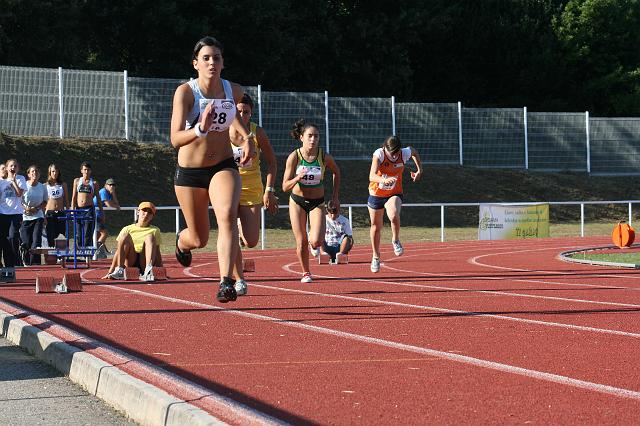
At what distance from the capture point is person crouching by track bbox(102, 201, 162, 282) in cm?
1614

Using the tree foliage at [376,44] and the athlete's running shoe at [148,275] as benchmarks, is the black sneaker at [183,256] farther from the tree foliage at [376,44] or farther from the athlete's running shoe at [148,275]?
the tree foliage at [376,44]

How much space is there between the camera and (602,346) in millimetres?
8109

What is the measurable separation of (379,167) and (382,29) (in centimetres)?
4095

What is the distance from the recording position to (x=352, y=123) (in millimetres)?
43812

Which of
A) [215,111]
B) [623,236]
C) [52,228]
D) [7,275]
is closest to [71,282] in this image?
[7,275]

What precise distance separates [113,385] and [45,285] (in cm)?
746

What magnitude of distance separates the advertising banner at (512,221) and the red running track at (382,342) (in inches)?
637

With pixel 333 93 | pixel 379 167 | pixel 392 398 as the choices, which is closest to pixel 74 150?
pixel 333 93

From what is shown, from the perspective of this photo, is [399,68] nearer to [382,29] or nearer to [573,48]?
[382,29]

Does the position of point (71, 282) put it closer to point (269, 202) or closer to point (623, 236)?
point (269, 202)

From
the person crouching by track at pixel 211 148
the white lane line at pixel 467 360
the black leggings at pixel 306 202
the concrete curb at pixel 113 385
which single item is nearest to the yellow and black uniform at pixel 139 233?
the black leggings at pixel 306 202

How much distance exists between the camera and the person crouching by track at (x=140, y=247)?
1614cm

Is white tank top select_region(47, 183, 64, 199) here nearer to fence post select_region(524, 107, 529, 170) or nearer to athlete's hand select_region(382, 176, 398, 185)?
athlete's hand select_region(382, 176, 398, 185)

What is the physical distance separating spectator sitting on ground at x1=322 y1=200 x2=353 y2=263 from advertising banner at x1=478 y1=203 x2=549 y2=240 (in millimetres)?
11147
